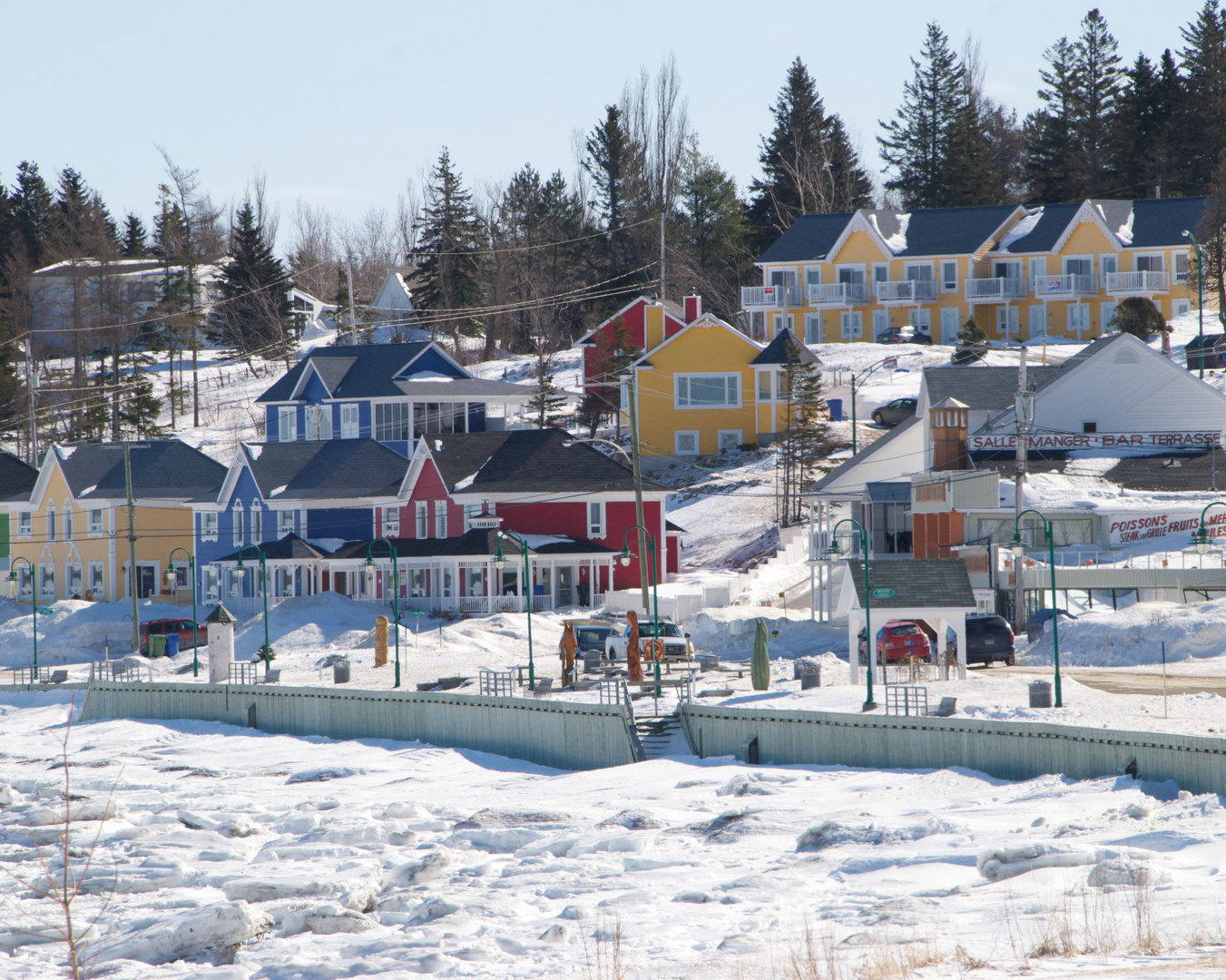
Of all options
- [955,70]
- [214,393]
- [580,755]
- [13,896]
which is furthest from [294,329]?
[13,896]

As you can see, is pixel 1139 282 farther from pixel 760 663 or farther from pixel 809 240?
pixel 760 663

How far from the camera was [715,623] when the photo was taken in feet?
167

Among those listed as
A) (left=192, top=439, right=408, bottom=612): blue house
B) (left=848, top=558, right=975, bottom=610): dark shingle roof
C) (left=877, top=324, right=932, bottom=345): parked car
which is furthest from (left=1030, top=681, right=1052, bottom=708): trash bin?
(left=877, top=324, right=932, bottom=345): parked car

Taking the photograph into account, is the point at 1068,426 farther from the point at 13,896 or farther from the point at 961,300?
the point at 13,896

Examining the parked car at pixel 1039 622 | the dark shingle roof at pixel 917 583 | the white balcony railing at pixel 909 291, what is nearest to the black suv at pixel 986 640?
the parked car at pixel 1039 622

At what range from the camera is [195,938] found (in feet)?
64.7

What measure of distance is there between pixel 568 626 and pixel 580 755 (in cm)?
769

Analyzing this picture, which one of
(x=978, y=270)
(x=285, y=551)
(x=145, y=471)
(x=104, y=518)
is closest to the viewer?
(x=285, y=551)

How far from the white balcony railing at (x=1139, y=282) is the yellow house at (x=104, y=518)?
50651mm

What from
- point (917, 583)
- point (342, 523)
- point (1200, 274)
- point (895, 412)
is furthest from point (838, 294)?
point (917, 583)

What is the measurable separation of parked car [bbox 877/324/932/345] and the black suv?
4902cm

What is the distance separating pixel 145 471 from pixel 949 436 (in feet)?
124

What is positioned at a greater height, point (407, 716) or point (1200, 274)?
point (1200, 274)

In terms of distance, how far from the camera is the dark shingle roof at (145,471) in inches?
2773
